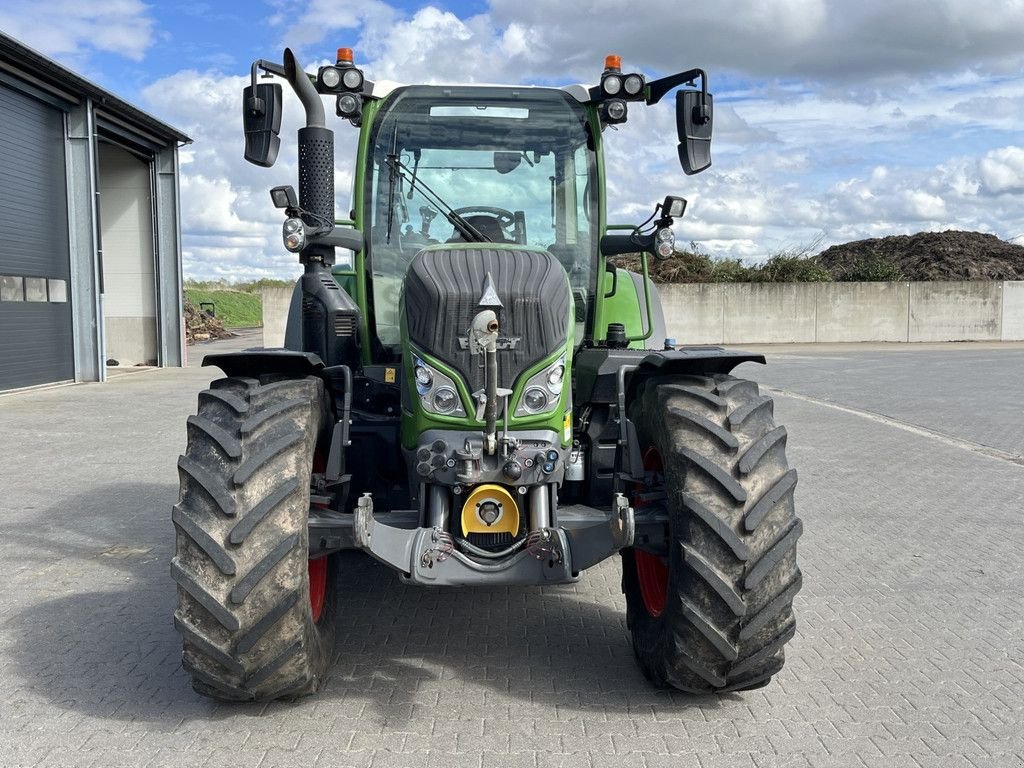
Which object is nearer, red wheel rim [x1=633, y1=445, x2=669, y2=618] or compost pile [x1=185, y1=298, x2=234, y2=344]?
red wheel rim [x1=633, y1=445, x2=669, y2=618]

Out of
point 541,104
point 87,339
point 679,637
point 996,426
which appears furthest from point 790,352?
point 679,637

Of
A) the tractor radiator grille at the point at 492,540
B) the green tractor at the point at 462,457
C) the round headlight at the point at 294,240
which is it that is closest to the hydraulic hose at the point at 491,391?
the green tractor at the point at 462,457

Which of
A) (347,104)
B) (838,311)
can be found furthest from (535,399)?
(838,311)

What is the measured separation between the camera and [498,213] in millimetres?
5398

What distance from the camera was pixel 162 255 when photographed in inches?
872

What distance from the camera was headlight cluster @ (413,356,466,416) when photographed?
157 inches

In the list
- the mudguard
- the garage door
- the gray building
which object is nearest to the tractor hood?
the mudguard

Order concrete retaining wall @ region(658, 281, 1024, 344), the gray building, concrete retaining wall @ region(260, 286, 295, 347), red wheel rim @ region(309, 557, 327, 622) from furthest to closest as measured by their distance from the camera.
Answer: concrete retaining wall @ region(658, 281, 1024, 344) < concrete retaining wall @ region(260, 286, 295, 347) < the gray building < red wheel rim @ region(309, 557, 327, 622)

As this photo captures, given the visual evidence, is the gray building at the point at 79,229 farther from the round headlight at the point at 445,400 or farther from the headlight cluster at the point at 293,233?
the round headlight at the point at 445,400

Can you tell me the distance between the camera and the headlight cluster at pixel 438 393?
3979 millimetres

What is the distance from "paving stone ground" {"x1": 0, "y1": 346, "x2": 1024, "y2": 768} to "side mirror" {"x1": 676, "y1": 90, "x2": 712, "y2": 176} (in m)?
2.28

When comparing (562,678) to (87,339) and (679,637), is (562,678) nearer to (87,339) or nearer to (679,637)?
(679,637)

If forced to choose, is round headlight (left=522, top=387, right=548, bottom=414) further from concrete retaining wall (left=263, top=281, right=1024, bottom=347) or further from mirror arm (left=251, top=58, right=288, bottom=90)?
concrete retaining wall (left=263, top=281, right=1024, bottom=347)

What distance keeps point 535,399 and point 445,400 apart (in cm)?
37
